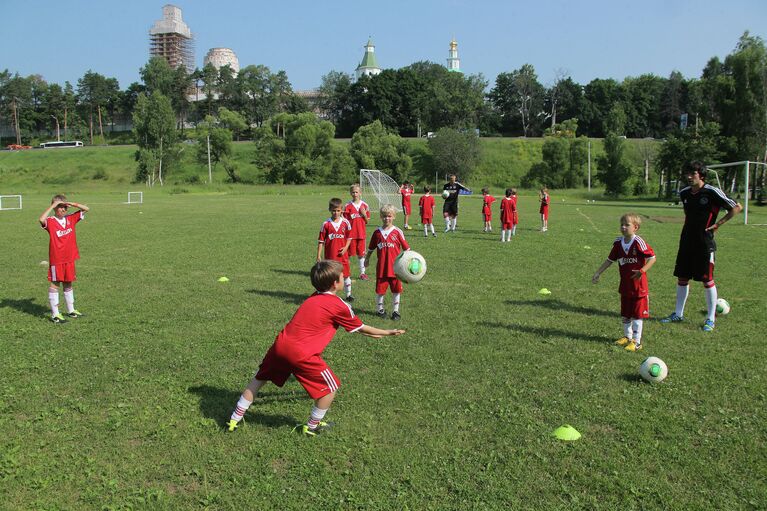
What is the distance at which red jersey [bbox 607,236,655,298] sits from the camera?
7.22m

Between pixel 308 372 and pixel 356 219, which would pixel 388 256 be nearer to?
pixel 356 219

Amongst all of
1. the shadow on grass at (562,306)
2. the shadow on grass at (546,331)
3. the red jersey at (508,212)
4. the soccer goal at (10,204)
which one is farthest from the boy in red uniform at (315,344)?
the soccer goal at (10,204)

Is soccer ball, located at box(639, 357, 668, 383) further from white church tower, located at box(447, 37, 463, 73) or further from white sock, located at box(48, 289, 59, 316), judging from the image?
white church tower, located at box(447, 37, 463, 73)

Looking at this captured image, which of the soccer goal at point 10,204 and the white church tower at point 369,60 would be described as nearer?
the soccer goal at point 10,204

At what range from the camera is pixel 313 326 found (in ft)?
15.9

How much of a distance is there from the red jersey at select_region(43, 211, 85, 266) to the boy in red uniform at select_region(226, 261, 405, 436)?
17.7 feet

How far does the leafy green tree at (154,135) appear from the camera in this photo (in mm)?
72250

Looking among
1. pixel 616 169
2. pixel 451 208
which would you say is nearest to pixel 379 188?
pixel 451 208

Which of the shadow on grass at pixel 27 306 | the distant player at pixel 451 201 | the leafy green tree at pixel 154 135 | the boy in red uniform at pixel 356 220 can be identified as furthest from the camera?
the leafy green tree at pixel 154 135

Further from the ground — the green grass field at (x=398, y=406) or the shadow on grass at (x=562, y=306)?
the shadow on grass at (x=562, y=306)

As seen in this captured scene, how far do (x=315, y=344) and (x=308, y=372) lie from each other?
0.24 metres

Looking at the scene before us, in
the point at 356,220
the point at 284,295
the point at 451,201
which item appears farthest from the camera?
the point at 451,201

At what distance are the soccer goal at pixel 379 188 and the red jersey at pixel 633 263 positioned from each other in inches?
1020

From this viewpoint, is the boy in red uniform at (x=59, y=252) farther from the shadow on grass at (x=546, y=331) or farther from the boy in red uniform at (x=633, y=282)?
the boy in red uniform at (x=633, y=282)
